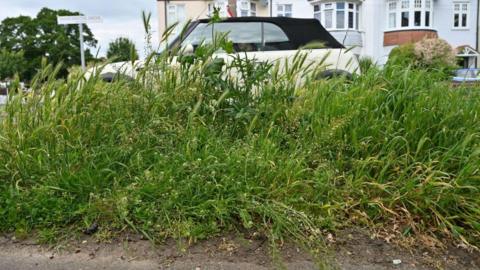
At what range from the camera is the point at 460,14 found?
31750 millimetres

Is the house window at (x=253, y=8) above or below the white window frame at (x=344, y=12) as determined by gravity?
above

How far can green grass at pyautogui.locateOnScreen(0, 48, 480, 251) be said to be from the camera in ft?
9.50

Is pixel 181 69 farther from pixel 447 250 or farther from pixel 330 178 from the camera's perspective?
Result: pixel 447 250

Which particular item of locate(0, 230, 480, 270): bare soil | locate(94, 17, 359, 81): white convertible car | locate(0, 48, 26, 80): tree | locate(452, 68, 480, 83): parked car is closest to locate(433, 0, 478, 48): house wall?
locate(0, 48, 26, 80): tree

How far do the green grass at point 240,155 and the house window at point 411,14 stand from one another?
28.5 m

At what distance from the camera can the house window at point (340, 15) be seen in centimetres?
3008

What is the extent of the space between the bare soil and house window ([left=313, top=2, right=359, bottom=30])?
2869 centimetres

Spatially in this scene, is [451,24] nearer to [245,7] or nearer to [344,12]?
[344,12]

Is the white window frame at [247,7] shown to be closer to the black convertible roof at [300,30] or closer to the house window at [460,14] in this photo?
the house window at [460,14]

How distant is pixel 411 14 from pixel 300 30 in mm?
26124

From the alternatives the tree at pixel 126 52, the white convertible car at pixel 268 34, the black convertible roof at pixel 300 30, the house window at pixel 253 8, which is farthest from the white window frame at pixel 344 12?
the tree at pixel 126 52

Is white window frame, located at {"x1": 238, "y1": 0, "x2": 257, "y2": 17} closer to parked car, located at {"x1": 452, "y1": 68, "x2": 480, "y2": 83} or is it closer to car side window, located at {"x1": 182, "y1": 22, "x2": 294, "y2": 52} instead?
car side window, located at {"x1": 182, "y1": 22, "x2": 294, "y2": 52}

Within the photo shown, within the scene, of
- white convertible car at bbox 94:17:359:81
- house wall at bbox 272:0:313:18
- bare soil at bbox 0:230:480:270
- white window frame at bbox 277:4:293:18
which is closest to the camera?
bare soil at bbox 0:230:480:270

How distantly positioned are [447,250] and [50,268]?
2.40 metres
